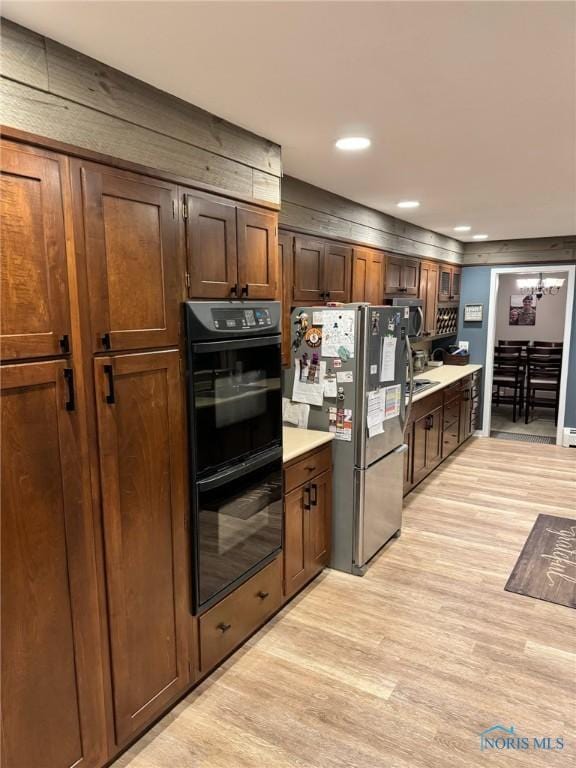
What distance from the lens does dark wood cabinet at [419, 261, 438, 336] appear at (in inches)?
208

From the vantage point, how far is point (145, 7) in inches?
53.5

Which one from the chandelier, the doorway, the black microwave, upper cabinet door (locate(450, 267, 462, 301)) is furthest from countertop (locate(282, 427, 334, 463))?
the chandelier

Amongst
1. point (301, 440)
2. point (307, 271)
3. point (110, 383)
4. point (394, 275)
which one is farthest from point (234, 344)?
point (394, 275)

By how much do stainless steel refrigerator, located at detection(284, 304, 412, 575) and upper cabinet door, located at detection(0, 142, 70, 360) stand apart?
178 centimetres

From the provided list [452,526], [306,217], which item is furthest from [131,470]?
[452,526]

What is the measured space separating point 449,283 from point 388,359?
3.42 metres

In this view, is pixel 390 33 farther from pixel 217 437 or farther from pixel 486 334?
pixel 486 334

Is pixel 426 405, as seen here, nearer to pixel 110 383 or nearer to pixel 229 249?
pixel 229 249

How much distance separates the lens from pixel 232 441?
2.22 m

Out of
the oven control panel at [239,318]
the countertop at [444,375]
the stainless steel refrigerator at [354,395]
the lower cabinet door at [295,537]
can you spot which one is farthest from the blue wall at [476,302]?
the oven control panel at [239,318]

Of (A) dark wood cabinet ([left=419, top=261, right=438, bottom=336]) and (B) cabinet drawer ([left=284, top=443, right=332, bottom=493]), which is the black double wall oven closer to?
(B) cabinet drawer ([left=284, top=443, right=332, bottom=493])

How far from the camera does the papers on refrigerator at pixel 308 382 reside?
3105 mm

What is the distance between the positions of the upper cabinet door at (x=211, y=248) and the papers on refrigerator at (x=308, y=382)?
1031mm

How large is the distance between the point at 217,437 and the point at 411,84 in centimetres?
155
